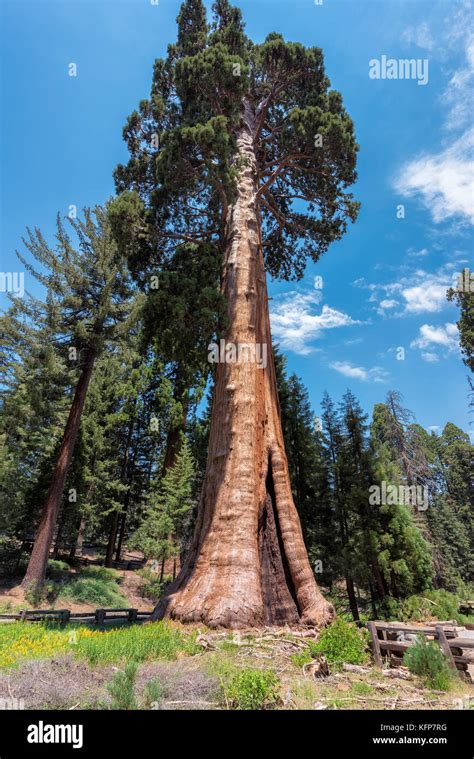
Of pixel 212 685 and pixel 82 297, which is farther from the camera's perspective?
pixel 82 297

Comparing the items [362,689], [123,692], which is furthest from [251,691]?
[362,689]

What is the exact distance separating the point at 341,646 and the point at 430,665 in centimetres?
106

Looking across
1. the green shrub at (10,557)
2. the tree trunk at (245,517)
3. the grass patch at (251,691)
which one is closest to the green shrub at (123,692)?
the grass patch at (251,691)

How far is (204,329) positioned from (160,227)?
3.77 m

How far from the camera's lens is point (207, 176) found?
8570 mm

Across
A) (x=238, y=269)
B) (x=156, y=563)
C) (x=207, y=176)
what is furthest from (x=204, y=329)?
(x=156, y=563)

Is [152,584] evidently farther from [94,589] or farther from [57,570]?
[57,570]

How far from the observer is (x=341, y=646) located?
4805 millimetres

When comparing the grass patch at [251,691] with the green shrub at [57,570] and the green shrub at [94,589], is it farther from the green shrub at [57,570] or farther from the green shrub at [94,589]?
the green shrub at [57,570]

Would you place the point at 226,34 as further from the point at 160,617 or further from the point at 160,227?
the point at 160,617

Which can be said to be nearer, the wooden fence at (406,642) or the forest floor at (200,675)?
the forest floor at (200,675)

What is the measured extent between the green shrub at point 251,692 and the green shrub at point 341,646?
1734 millimetres

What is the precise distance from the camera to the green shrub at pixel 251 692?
10.1ft

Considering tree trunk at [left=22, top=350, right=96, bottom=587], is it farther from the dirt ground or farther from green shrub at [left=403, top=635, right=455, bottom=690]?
green shrub at [left=403, top=635, right=455, bottom=690]
